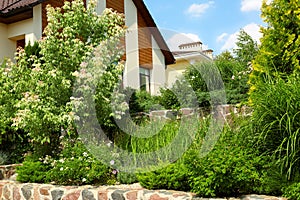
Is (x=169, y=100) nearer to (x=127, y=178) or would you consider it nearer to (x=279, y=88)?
(x=127, y=178)

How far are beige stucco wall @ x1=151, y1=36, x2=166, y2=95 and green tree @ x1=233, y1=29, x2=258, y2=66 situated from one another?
133 inches

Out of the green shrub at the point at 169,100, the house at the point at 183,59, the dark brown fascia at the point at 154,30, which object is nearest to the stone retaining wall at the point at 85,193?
the green shrub at the point at 169,100

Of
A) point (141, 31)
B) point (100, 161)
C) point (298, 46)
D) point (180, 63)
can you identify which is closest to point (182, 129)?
point (100, 161)

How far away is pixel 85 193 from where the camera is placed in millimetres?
5387

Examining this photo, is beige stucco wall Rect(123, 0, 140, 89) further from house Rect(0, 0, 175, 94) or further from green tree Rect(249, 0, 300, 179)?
green tree Rect(249, 0, 300, 179)

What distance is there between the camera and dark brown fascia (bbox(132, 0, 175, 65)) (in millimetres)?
15212

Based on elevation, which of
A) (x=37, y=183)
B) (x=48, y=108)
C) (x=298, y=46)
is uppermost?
(x=298, y=46)

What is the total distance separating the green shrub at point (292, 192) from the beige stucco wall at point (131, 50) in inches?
354

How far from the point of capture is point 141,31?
49.6ft

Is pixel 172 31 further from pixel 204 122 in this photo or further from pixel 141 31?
pixel 141 31

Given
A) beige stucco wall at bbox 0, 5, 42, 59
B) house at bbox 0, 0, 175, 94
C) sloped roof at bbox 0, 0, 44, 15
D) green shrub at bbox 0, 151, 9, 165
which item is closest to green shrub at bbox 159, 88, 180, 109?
house at bbox 0, 0, 175, 94

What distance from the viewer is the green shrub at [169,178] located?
4.82 metres

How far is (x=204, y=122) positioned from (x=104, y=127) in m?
2.15

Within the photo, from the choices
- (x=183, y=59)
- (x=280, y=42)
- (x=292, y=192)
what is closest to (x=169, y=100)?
(x=280, y=42)
